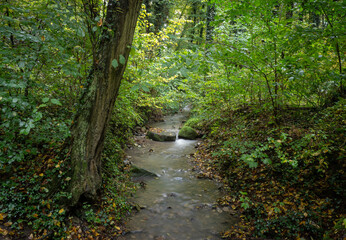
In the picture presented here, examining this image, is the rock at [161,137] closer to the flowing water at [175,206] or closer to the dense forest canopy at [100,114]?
the flowing water at [175,206]

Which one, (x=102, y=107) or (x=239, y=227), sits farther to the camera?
(x=239, y=227)

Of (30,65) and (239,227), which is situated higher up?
(30,65)

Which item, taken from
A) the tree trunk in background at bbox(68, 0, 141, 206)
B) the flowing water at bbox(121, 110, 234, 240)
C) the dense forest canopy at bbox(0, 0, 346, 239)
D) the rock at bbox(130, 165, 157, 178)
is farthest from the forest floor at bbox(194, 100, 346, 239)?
the tree trunk in background at bbox(68, 0, 141, 206)

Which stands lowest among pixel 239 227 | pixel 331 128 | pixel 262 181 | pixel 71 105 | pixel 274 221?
pixel 239 227

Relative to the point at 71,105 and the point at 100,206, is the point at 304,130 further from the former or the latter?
the point at 71,105

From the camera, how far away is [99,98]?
357 centimetres

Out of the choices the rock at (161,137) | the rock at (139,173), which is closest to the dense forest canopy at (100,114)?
the rock at (139,173)

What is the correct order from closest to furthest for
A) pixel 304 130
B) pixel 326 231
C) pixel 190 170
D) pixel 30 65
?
1. pixel 30 65
2. pixel 326 231
3. pixel 304 130
4. pixel 190 170

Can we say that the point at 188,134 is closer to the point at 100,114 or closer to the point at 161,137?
the point at 161,137

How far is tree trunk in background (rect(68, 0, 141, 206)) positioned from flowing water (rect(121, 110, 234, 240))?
4.53ft

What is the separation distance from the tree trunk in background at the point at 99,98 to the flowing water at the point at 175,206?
4.53 ft

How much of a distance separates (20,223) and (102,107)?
2193mm

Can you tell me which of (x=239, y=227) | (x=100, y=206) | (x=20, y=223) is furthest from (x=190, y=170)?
(x=20, y=223)

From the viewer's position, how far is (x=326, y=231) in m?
3.19
